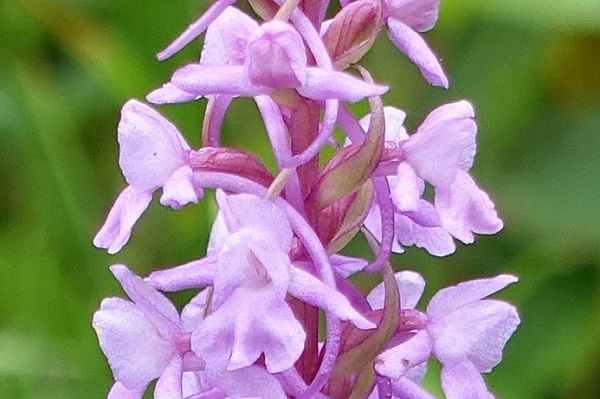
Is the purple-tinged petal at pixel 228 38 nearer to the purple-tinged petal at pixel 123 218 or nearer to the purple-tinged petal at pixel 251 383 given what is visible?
the purple-tinged petal at pixel 123 218

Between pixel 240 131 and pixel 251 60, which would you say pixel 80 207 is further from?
pixel 251 60

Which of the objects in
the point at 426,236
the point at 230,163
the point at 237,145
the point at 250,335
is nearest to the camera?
the point at 250,335

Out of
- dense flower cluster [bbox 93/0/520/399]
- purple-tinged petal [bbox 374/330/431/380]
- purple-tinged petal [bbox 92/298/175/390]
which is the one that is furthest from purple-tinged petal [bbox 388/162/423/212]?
purple-tinged petal [bbox 92/298/175/390]

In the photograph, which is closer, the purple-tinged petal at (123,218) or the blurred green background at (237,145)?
the purple-tinged petal at (123,218)

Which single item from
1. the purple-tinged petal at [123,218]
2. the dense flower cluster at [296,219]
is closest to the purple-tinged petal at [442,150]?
the dense flower cluster at [296,219]

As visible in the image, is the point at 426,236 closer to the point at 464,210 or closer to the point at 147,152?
the point at 464,210

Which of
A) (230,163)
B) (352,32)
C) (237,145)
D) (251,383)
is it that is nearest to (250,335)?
(251,383)

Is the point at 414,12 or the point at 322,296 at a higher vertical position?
the point at 414,12
